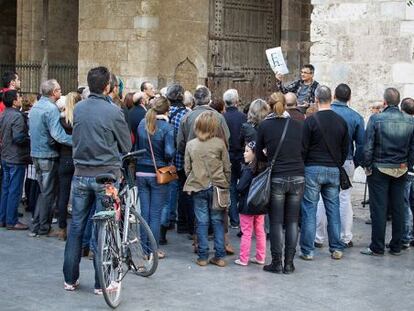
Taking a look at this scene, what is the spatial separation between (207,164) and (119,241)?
5.28 ft

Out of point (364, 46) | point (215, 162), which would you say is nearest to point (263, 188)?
point (215, 162)

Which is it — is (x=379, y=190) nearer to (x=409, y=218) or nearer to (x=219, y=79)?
(x=409, y=218)

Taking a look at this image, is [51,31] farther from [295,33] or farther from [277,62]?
[277,62]

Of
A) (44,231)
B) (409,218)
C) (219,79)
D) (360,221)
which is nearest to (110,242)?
(44,231)

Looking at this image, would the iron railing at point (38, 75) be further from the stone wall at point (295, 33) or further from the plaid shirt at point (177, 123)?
the plaid shirt at point (177, 123)

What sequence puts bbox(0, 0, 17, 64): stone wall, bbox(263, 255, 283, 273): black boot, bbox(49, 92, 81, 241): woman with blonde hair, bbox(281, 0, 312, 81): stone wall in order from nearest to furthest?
bbox(263, 255, 283, 273): black boot, bbox(49, 92, 81, 241): woman with blonde hair, bbox(281, 0, 312, 81): stone wall, bbox(0, 0, 17, 64): stone wall

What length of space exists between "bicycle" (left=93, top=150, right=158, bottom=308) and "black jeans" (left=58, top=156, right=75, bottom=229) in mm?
1829

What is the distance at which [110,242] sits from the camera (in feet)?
24.4

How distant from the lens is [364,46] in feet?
42.4

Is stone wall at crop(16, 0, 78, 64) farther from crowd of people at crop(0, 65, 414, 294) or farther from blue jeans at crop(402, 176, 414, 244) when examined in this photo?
blue jeans at crop(402, 176, 414, 244)

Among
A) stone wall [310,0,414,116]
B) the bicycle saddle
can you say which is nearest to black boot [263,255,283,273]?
the bicycle saddle

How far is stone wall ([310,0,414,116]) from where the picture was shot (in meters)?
12.6

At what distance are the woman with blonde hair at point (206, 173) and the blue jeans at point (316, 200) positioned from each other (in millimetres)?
944

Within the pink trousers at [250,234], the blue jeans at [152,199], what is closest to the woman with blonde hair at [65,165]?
the blue jeans at [152,199]
